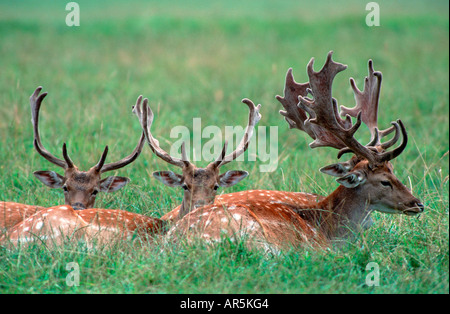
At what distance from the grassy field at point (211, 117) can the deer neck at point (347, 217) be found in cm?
13

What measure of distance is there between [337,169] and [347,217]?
40cm

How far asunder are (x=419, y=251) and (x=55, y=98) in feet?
24.5

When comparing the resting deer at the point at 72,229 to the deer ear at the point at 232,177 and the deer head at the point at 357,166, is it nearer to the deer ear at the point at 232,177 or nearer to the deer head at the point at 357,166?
the deer ear at the point at 232,177

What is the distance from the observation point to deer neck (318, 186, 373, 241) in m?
5.43

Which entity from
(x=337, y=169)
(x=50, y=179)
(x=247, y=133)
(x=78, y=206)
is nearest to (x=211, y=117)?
(x=247, y=133)

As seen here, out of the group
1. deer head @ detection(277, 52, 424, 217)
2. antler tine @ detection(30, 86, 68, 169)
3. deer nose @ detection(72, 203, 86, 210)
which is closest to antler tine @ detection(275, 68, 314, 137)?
deer head @ detection(277, 52, 424, 217)

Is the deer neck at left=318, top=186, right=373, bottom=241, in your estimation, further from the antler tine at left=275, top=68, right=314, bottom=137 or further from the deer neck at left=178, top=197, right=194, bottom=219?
the deer neck at left=178, top=197, right=194, bottom=219

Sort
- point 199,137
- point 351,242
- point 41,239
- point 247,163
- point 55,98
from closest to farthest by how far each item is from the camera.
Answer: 1. point 41,239
2. point 351,242
3. point 247,163
4. point 199,137
5. point 55,98

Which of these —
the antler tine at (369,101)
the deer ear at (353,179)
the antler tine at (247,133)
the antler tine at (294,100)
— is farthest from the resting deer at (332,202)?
the antler tine at (247,133)

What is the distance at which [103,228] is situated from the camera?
5113 mm

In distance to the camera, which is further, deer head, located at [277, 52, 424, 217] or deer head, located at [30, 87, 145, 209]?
deer head, located at [30, 87, 145, 209]

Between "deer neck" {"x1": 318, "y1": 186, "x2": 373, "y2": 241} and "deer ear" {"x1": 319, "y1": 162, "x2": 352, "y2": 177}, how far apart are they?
15 centimetres
